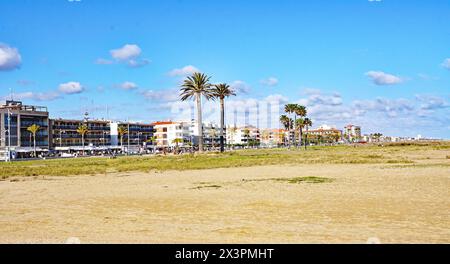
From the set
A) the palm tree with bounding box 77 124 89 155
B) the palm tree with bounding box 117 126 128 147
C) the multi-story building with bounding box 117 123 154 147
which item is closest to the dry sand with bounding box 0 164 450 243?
the palm tree with bounding box 77 124 89 155

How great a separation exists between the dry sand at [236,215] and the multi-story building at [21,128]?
332 feet

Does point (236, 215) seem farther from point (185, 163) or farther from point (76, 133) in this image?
point (76, 133)

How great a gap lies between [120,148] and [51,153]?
37.1 m

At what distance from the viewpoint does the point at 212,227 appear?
1293 cm

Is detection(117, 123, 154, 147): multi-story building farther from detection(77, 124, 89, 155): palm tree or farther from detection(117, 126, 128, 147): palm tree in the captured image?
detection(77, 124, 89, 155): palm tree

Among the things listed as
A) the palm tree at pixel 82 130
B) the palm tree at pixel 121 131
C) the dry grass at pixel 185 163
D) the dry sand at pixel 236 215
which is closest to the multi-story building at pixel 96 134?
the palm tree at pixel 121 131

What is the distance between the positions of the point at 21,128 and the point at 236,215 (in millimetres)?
126328

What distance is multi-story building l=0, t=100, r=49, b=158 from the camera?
11919cm

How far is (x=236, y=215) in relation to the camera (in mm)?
15328

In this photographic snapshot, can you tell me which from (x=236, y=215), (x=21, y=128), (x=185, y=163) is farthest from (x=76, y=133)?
(x=236, y=215)

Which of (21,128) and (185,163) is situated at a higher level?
(21,128)

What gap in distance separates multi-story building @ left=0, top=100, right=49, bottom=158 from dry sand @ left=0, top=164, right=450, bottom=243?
101075mm
